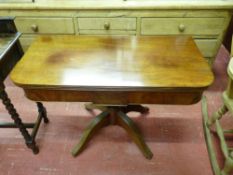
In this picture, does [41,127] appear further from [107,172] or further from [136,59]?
[136,59]

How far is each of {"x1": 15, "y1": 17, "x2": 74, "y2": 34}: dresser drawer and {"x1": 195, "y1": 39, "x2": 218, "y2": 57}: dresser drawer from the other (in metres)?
1.14

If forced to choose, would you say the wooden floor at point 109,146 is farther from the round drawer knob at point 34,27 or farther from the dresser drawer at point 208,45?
the round drawer knob at point 34,27

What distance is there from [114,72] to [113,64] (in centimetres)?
8

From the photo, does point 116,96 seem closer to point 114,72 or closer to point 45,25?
point 114,72

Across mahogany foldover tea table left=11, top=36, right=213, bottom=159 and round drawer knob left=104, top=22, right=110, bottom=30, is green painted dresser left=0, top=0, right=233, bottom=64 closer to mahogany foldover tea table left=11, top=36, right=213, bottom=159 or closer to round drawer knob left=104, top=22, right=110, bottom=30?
round drawer knob left=104, top=22, right=110, bottom=30

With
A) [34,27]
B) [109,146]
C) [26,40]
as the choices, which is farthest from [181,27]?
[26,40]

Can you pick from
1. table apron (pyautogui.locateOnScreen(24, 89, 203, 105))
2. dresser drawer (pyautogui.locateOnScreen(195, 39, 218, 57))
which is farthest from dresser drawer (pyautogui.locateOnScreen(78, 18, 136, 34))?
table apron (pyautogui.locateOnScreen(24, 89, 203, 105))

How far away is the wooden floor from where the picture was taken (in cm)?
134

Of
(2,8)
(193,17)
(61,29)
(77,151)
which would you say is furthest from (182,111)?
(2,8)

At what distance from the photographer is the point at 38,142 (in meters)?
1.51

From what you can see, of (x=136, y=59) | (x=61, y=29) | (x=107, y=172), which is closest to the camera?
(x=136, y=59)

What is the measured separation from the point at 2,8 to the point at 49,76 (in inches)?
42.5

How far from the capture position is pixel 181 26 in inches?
65.5

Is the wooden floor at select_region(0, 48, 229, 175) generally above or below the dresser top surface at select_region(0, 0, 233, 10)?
below
